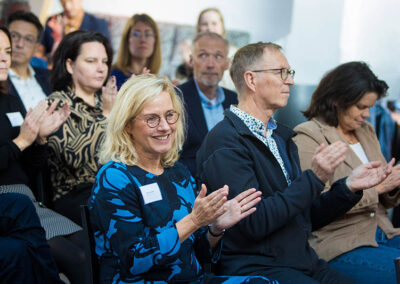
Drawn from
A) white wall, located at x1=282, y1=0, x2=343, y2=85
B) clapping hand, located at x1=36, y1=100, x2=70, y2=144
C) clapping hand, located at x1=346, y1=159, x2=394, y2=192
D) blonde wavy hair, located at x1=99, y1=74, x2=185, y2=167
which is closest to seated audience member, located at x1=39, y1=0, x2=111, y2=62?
clapping hand, located at x1=36, y1=100, x2=70, y2=144

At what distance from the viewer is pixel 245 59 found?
216cm

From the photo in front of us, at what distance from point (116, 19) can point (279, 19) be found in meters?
1.79

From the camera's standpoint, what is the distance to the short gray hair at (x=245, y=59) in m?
2.14

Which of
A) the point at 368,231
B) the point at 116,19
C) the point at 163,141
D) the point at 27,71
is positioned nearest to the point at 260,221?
the point at 163,141

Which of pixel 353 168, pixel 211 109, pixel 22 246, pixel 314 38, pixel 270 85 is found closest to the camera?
pixel 22 246

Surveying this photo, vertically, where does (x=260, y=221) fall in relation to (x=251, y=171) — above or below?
below

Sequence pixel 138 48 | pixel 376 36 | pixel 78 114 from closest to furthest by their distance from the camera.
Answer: pixel 78 114 < pixel 138 48 < pixel 376 36

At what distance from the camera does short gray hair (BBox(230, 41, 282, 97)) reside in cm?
214

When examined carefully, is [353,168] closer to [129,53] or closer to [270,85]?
[270,85]

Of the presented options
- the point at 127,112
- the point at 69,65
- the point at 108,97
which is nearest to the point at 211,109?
the point at 108,97

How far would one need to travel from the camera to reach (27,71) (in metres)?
3.44

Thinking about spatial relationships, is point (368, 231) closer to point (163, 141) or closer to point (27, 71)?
point (163, 141)

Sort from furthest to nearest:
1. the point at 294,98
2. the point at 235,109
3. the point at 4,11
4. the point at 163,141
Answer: the point at 4,11 < the point at 294,98 < the point at 235,109 < the point at 163,141

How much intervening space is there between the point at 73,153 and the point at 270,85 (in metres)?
1.25
